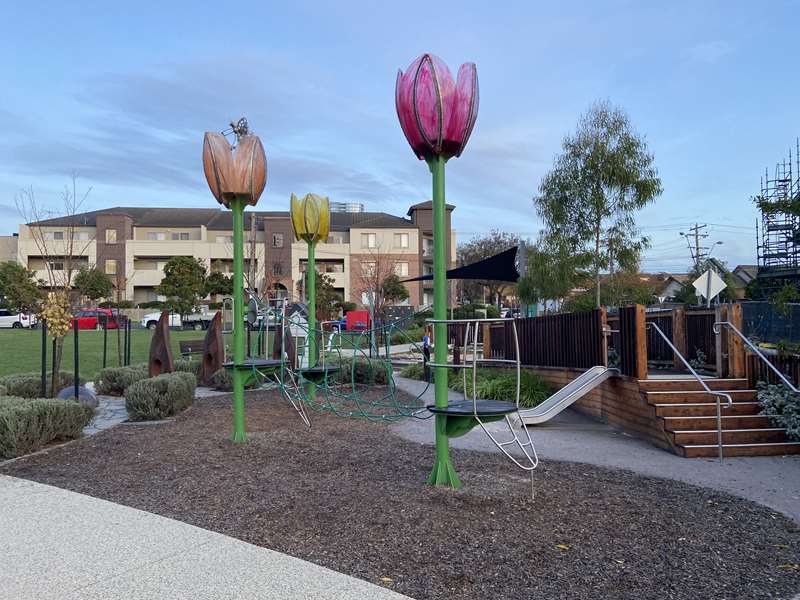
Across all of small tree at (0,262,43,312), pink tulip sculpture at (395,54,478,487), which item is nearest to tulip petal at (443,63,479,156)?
pink tulip sculpture at (395,54,478,487)

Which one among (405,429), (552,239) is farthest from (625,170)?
(405,429)

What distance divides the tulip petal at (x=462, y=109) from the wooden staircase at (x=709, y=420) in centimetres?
459

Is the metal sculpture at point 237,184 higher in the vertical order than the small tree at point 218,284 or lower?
lower

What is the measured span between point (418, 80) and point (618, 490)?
12.8 feet

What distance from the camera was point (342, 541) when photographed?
178 inches

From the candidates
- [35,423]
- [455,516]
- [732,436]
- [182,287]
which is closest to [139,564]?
[455,516]

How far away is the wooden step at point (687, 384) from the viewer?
9125 millimetres

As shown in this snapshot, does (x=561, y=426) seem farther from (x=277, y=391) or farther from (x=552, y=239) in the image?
(x=552, y=239)

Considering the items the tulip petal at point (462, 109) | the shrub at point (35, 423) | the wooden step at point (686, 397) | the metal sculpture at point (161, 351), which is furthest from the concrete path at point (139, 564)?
the metal sculpture at point (161, 351)

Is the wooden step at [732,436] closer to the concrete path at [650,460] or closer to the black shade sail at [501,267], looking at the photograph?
the concrete path at [650,460]

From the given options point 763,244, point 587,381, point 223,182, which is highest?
point 763,244

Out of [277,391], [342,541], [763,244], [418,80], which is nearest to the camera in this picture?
[342,541]

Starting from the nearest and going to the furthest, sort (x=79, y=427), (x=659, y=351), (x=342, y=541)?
(x=342, y=541) < (x=79, y=427) < (x=659, y=351)

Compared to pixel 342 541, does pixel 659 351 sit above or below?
above
